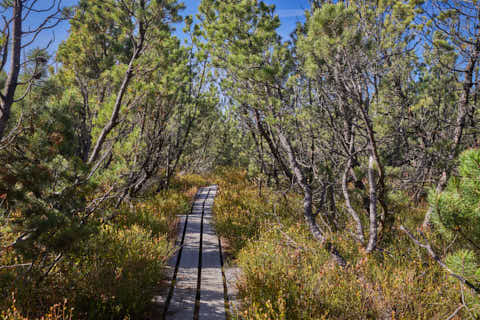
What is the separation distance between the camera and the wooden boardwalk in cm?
338

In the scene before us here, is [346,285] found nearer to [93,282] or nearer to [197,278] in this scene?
[197,278]

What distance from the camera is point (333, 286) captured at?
318 cm

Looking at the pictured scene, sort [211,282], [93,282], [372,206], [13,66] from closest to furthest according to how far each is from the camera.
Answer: [13,66]
[93,282]
[372,206]
[211,282]

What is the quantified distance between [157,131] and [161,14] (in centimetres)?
348

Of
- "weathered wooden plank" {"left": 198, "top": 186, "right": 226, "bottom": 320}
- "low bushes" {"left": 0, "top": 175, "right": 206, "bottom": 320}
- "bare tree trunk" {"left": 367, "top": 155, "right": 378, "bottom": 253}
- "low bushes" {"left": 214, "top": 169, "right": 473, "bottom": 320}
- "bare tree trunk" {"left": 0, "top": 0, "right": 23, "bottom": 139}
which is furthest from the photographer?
"bare tree trunk" {"left": 367, "top": 155, "right": 378, "bottom": 253}

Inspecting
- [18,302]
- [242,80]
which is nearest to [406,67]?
[242,80]

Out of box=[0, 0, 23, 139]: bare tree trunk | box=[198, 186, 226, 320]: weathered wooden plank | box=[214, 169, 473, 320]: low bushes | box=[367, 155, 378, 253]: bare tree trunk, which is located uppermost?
box=[0, 0, 23, 139]: bare tree trunk

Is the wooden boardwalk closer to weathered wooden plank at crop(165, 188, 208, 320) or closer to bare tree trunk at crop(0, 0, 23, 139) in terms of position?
weathered wooden plank at crop(165, 188, 208, 320)

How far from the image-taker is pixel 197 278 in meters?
4.29

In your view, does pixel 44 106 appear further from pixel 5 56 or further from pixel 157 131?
pixel 157 131

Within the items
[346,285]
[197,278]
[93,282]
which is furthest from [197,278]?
[346,285]

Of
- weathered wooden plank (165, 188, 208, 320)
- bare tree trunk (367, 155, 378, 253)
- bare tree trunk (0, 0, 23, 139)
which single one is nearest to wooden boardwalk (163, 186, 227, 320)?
weathered wooden plank (165, 188, 208, 320)

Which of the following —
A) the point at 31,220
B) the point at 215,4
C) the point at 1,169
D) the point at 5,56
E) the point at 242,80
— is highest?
the point at 215,4

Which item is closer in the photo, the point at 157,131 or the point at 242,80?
the point at 242,80
